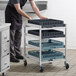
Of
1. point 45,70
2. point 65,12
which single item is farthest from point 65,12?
point 45,70

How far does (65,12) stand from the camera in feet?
18.3

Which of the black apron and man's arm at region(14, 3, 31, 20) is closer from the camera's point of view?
man's arm at region(14, 3, 31, 20)

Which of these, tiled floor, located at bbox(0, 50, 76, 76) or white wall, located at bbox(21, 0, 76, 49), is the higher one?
white wall, located at bbox(21, 0, 76, 49)

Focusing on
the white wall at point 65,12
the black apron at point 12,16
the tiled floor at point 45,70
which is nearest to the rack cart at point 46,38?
the tiled floor at point 45,70

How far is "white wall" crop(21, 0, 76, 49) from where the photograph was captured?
556 centimetres

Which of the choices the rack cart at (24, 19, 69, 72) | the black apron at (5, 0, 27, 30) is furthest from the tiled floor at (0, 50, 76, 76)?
the black apron at (5, 0, 27, 30)

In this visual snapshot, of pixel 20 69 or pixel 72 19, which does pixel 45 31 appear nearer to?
pixel 20 69

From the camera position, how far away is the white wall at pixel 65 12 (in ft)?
18.2

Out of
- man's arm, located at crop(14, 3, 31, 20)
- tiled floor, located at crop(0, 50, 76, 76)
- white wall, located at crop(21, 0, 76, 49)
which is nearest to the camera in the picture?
tiled floor, located at crop(0, 50, 76, 76)

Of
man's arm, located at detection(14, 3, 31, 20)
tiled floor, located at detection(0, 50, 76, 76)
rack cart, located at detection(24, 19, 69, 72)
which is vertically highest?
man's arm, located at detection(14, 3, 31, 20)

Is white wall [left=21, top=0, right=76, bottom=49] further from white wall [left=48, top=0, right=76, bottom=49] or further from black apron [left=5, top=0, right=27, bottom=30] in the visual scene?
black apron [left=5, top=0, right=27, bottom=30]

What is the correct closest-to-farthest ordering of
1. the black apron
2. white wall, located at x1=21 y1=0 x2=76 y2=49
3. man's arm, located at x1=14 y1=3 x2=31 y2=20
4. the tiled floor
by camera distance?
the tiled floor
man's arm, located at x1=14 y1=3 x2=31 y2=20
the black apron
white wall, located at x1=21 y1=0 x2=76 y2=49

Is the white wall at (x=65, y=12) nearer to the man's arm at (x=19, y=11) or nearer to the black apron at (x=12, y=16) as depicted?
the black apron at (x=12, y=16)

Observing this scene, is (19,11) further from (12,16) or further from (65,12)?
(65,12)
